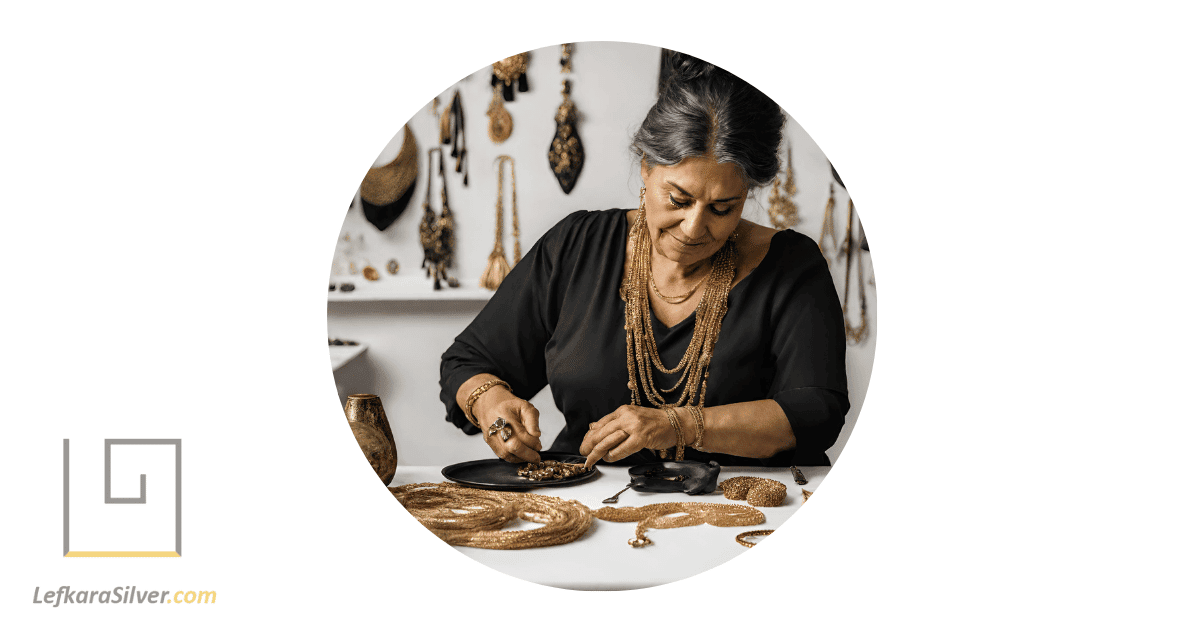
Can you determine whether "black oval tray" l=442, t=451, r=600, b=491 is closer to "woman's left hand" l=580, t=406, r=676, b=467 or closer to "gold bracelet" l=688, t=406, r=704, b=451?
"woman's left hand" l=580, t=406, r=676, b=467

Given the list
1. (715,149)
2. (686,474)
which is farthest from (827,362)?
(715,149)

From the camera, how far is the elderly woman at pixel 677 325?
6.60ft

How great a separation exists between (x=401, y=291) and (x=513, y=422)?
0.40 meters

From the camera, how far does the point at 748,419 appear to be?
2043 millimetres

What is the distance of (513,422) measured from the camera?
6.86 ft

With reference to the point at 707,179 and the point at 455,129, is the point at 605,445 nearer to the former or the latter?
the point at 707,179

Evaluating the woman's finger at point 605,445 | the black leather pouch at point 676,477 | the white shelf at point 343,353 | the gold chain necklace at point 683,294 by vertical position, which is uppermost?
the gold chain necklace at point 683,294

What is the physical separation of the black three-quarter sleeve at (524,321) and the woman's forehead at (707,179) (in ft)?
0.81

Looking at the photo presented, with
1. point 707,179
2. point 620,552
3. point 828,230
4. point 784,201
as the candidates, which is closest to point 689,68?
point 707,179

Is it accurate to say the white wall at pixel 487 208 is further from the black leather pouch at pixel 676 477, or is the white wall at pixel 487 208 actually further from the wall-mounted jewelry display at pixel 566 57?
the black leather pouch at pixel 676 477

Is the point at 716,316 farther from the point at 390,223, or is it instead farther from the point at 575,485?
the point at 390,223

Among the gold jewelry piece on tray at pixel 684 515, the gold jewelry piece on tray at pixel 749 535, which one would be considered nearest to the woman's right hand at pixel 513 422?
the gold jewelry piece on tray at pixel 684 515

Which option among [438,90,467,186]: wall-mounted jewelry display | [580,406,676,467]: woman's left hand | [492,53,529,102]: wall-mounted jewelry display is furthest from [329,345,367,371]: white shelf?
[492,53,529,102]: wall-mounted jewelry display

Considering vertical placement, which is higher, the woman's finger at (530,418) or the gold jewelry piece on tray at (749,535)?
the woman's finger at (530,418)
